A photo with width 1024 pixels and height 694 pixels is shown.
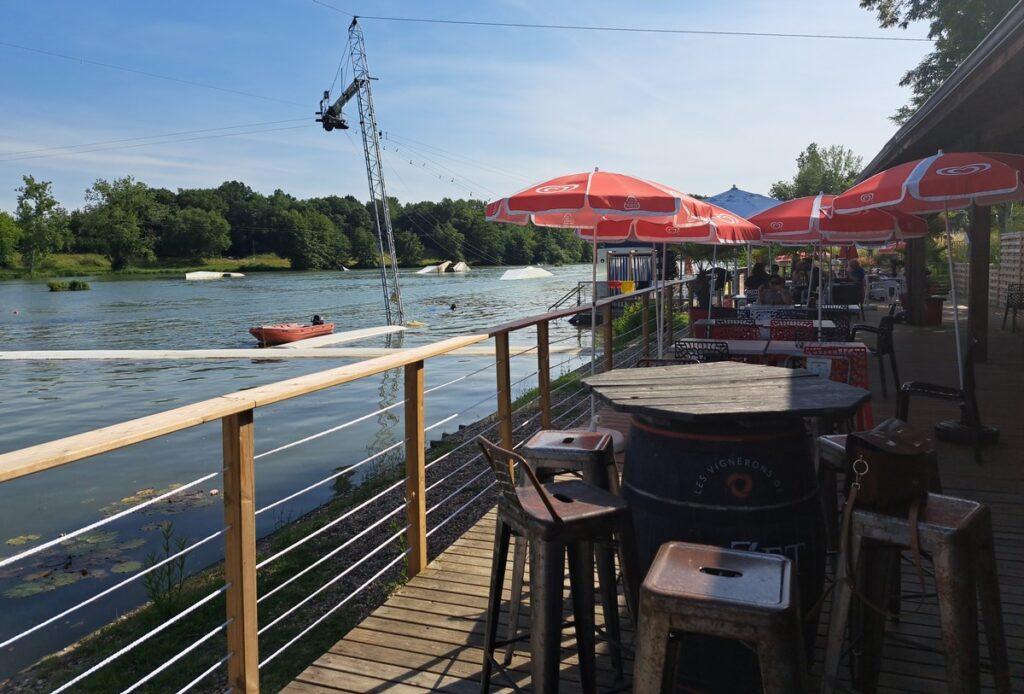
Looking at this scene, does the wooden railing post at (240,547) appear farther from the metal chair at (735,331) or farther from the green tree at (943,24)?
the green tree at (943,24)

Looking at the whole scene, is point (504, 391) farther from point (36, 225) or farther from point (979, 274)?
point (36, 225)

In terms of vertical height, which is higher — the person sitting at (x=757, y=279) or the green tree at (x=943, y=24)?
the green tree at (x=943, y=24)

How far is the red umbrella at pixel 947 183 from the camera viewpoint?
473cm

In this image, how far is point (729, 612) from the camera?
1503 millimetres

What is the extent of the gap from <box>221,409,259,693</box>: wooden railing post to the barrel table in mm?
1062

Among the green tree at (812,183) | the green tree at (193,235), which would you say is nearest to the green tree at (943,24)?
the green tree at (812,183)

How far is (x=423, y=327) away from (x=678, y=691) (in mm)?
37386

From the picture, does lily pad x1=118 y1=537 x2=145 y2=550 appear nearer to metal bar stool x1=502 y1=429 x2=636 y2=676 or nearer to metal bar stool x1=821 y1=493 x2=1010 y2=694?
metal bar stool x1=502 y1=429 x2=636 y2=676

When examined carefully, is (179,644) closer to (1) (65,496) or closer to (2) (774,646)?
(2) (774,646)

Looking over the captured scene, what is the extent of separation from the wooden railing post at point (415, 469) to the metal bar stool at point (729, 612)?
159 centimetres

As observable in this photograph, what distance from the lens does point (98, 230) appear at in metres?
109

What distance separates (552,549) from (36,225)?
120m

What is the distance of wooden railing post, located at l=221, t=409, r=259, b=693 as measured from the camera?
82.0 inches

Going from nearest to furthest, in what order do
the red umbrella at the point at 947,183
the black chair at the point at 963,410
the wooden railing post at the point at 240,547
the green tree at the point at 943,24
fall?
the wooden railing post at the point at 240,547
the black chair at the point at 963,410
the red umbrella at the point at 947,183
the green tree at the point at 943,24
